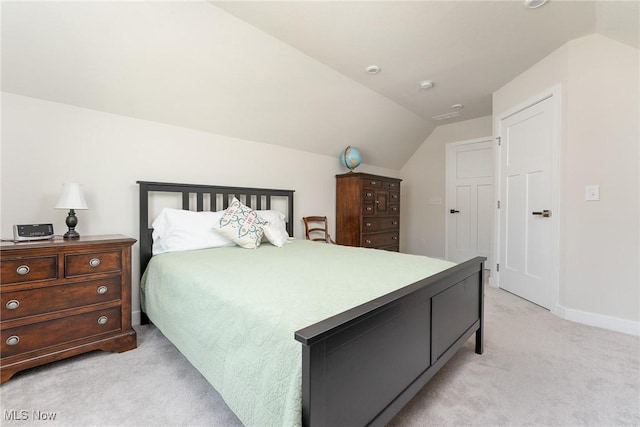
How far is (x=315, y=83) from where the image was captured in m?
2.98

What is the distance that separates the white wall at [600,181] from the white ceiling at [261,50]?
0.20m

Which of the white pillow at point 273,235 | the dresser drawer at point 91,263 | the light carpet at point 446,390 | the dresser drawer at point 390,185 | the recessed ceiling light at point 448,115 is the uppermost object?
the recessed ceiling light at point 448,115

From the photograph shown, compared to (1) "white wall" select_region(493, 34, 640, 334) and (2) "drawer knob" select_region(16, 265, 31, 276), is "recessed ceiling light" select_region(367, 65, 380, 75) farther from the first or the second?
(2) "drawer knob" select_region(16, 265, 31, 276)

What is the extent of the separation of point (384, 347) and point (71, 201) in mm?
2140

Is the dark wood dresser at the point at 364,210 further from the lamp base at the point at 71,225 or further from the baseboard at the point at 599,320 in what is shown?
the lamp base at the point at 71,225

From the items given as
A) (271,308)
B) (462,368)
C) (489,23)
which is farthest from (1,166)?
(489,23)

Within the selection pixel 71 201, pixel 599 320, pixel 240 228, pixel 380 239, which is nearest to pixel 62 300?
pixel 71 201

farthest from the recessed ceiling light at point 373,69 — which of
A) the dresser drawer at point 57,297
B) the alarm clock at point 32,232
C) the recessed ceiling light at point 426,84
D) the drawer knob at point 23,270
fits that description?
the drawer knob at point 23,270

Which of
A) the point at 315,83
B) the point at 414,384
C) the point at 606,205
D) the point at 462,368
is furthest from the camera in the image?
the point at 315,83

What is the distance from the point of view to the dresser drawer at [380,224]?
3.92 metres

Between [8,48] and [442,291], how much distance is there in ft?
9.66

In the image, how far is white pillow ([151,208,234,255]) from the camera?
225 centimetres

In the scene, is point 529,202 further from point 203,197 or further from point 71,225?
point 71,225

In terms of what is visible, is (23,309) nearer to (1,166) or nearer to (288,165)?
(1,166)
